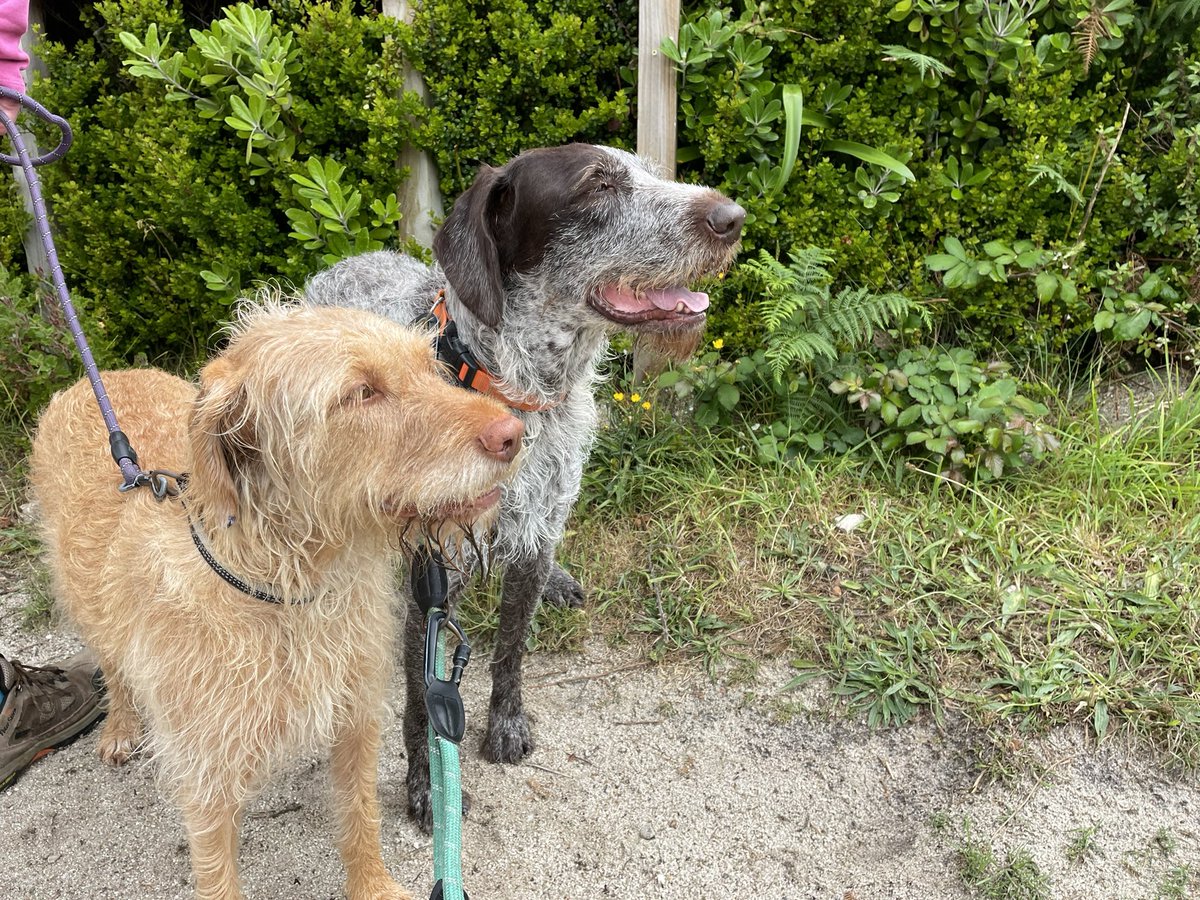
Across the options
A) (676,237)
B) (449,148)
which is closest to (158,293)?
(449,148)

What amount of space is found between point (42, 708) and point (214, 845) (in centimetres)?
135

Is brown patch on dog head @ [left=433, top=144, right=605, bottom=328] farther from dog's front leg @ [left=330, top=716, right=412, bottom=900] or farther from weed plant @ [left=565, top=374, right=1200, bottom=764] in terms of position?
weed plant @ [left=565, top=374, right=1200, bottom=764]

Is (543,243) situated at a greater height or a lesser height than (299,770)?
greater

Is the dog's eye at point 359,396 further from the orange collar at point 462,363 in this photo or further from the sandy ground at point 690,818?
the sandy ground at point 690,818

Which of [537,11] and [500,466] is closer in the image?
[500,466]

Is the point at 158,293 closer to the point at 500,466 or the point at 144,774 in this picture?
the point at 144,774

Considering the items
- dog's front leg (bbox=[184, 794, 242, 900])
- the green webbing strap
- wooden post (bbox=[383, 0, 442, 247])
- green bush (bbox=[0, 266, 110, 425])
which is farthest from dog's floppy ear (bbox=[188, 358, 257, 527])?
green bush (bbox=[0, 266, 110, 425])

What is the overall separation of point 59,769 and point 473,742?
1473 mm

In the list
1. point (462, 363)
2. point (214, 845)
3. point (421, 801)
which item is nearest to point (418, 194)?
point (462, 363)

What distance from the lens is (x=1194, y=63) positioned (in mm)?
3963

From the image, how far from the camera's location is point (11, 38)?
2.55 meters

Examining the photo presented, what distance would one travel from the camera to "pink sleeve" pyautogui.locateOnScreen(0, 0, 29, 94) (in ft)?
8.18

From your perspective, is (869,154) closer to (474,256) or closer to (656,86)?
(656,86)

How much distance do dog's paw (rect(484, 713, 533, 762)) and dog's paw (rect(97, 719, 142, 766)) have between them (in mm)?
1253
